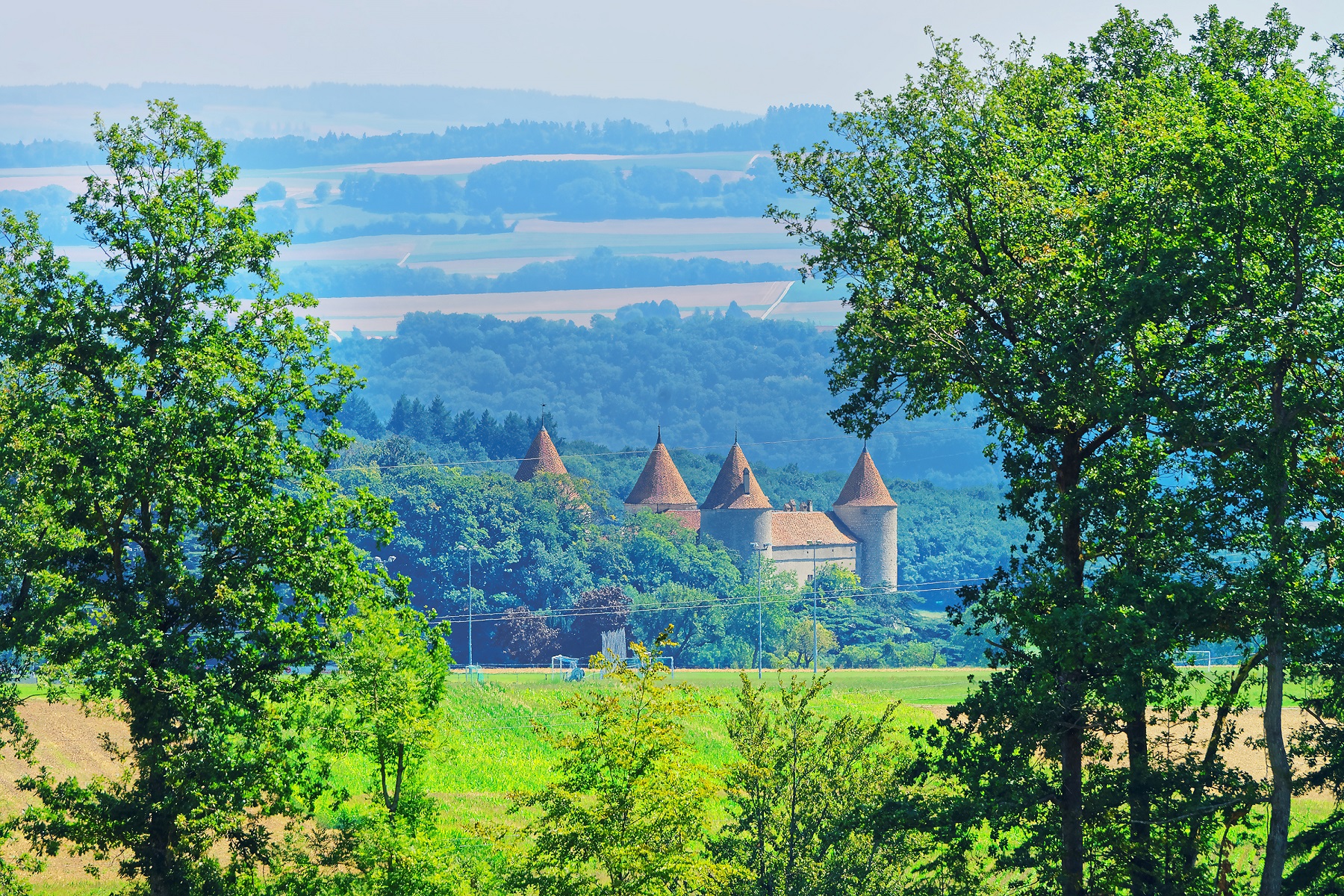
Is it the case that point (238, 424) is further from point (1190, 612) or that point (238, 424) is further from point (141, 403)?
point (1190, 612)

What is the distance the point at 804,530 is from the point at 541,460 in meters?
22.7

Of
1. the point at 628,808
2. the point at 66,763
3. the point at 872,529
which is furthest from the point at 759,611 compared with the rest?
the point at 628,808

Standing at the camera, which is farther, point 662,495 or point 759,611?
point 662,495

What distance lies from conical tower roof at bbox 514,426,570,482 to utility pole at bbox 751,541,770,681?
18.1m

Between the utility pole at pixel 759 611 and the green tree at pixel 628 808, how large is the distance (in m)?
64.9

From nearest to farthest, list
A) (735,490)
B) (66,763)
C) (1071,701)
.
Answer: (1071,701) → (66,763) → (735,490)

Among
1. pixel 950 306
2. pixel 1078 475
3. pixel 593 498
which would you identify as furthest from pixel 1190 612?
pixel 593 498

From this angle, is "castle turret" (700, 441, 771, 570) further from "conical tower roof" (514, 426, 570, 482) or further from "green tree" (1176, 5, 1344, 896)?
"green tree" (1176, 5, 1344, 896)

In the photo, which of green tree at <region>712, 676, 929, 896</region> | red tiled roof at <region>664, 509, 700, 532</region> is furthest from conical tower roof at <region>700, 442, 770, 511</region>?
green tree at <region>712, 676, 929, 896</region>

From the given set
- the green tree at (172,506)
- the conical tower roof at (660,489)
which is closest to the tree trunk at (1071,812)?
the green tree at (172,506)

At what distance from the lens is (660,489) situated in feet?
409

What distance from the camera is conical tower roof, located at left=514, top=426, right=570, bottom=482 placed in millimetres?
125188

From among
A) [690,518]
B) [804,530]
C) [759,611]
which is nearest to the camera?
[759,611]

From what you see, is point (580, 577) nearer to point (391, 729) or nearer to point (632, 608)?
point (632, 608)
